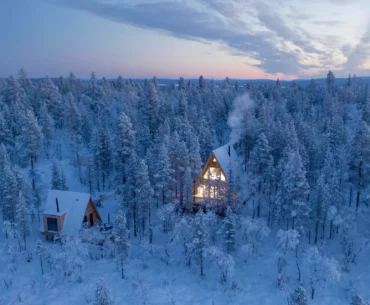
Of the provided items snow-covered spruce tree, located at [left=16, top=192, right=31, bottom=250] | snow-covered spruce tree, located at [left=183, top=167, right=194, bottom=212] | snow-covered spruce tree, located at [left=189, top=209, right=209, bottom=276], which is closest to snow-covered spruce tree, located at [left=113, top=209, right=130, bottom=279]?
snow-covered spruce tree, located at [left=189, top=209, right=209, bottom=276]

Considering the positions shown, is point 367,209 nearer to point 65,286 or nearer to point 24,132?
point 65,286

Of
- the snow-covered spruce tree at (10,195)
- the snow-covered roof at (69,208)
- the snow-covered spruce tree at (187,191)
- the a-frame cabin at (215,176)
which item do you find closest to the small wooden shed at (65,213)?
the snow-covered roof at (69,208)

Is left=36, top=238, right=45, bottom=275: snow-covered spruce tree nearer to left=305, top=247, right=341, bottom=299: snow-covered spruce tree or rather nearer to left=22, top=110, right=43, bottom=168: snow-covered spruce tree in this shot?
left=305, top=247, right=341, bottom=299: snow-covered spruce tree

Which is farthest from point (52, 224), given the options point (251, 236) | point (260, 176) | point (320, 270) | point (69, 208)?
point (320, 270)

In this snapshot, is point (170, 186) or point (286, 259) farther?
point (170, 186)

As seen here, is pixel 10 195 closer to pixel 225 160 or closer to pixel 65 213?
pixel 65 213

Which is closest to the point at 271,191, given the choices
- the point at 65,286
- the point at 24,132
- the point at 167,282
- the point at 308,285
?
the point at 308,285

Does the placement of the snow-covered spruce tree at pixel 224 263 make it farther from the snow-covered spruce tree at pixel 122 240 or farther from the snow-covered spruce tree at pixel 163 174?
the snow-covered spruce tree at pixel 163 174
